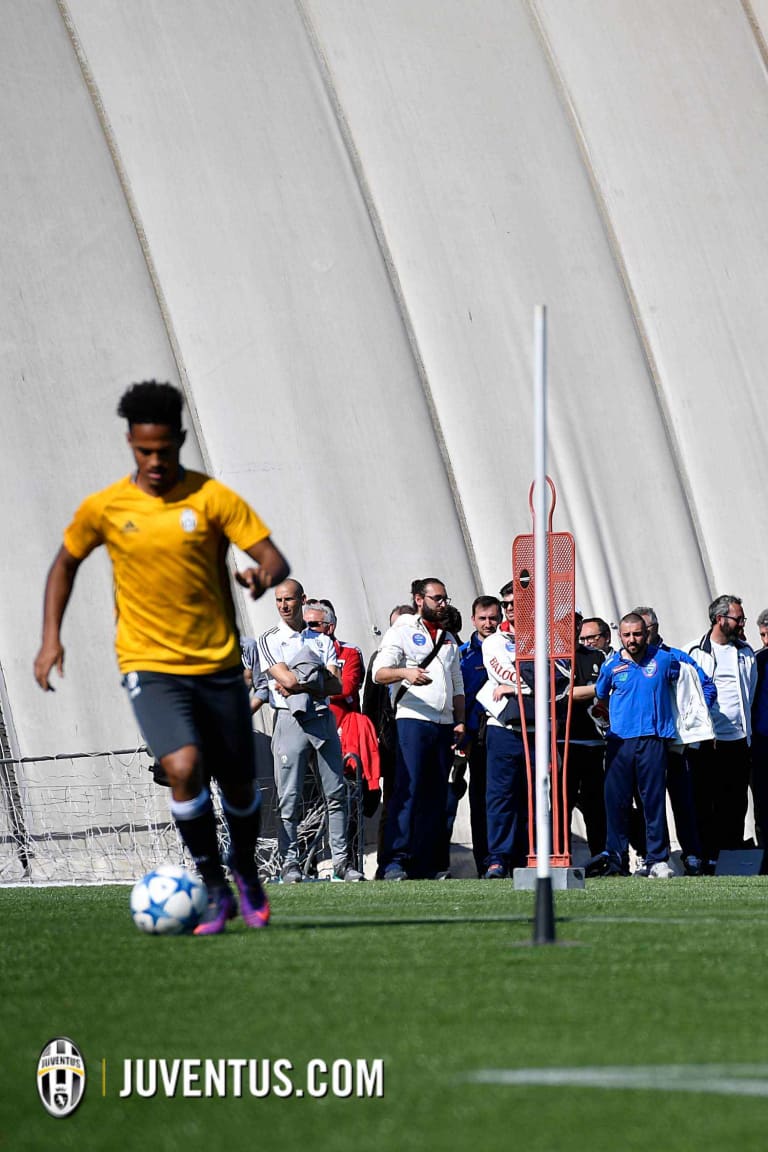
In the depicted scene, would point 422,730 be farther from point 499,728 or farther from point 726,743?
point 726,743

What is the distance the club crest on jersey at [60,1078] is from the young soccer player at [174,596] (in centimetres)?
255

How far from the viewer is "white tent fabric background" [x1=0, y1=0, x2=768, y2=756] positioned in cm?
1627

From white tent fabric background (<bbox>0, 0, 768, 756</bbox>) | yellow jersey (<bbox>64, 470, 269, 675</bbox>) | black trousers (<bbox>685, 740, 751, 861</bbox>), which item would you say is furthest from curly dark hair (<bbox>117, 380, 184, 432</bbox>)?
white tent fabric background (<bbox>0, 0, 768, 756</bbox>)

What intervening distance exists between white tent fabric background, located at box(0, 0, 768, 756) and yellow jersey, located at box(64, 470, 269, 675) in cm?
928

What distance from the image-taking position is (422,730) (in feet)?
38.5

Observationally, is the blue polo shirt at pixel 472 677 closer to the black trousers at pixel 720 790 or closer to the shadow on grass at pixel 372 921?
the black trousers at pixel 720 790

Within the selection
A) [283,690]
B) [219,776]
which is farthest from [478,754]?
[219,776]

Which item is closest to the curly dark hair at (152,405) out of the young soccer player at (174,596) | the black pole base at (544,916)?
the young soccer player at (174,596)

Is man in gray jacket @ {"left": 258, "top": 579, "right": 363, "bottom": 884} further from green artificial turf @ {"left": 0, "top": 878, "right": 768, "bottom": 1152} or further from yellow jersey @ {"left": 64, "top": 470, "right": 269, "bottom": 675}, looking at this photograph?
yellow jersey @ {"left": 64, "top": 470, "right": 269, "bottom": 675}

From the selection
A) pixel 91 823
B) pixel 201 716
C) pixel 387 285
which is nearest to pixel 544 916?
pixel 201 716

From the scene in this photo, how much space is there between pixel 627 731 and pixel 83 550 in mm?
6752

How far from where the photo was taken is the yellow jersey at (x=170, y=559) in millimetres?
6098

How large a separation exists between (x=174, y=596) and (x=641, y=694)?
262 inches

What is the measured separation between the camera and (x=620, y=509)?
1800cm
